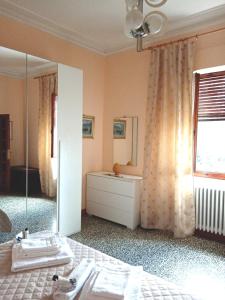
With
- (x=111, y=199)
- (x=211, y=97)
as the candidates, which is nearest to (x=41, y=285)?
(x=111, y=199)

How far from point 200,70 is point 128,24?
182 centimetres

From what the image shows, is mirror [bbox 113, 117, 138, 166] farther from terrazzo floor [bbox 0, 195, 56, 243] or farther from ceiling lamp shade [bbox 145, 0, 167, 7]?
ceiling lamp shade [bbox 145, 0, 167, 7]

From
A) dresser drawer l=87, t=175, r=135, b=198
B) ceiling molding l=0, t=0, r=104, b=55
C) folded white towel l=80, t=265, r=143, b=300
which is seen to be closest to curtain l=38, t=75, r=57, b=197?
ceiling molding l=0, t=0, r=104, b=55

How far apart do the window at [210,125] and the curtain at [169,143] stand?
0.28 meters

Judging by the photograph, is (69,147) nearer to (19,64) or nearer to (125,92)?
(19,64)

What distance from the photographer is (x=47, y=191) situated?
9.66ft

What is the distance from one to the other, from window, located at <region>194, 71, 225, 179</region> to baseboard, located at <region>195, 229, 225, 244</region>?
0.75 meters

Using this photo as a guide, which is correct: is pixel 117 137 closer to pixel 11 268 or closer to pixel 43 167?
pixel 43 167

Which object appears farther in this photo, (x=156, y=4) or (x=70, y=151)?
(x=70, y=151)

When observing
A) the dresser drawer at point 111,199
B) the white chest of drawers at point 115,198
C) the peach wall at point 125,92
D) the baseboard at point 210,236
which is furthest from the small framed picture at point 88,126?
the baseboard at point 210,236

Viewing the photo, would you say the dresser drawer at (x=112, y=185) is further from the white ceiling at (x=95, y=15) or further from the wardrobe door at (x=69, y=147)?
the white ceiling at (x=95, y=15)

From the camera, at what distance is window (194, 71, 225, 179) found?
3084 millimetres

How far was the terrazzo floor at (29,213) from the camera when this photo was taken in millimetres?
2682

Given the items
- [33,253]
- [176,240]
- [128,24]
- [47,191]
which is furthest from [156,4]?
[176,240]
